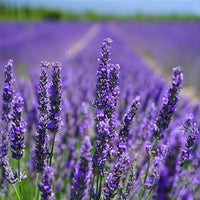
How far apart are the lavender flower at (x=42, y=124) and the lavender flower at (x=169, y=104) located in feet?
1.87

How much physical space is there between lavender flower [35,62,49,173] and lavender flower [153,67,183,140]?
570mm

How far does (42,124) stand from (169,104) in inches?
24.7

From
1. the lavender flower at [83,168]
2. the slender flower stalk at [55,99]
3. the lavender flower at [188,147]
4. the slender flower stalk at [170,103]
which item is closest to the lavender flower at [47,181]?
the lavender flower at [83,168]

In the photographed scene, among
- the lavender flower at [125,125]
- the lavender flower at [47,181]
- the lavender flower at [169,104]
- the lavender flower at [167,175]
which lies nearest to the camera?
the lavender flower at [167,175]

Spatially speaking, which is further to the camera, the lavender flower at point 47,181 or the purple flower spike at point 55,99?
the purple flower spike at point 55,99

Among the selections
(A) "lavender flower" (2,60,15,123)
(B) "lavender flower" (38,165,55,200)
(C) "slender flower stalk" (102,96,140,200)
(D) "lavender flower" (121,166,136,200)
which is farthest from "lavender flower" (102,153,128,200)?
(A) "lavender flower" (2,60,15,123)

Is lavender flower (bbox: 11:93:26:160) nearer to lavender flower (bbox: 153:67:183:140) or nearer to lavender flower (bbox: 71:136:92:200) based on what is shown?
lavender flower (bbox: 71:136:92:200)

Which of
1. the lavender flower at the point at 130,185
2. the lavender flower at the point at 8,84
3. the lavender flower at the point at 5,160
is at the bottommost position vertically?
the lavender flower at the point at 130,185

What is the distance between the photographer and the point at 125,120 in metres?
1.47

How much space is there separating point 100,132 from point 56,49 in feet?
37.0

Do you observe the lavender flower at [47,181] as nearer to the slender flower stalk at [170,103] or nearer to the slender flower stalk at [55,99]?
the slender flower stalk at [55,99]

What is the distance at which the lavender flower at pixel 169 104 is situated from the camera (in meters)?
1.20

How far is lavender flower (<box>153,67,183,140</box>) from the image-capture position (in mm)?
1198

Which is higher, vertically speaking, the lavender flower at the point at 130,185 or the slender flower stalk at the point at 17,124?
the slender flower stalk at the point at 17,124
